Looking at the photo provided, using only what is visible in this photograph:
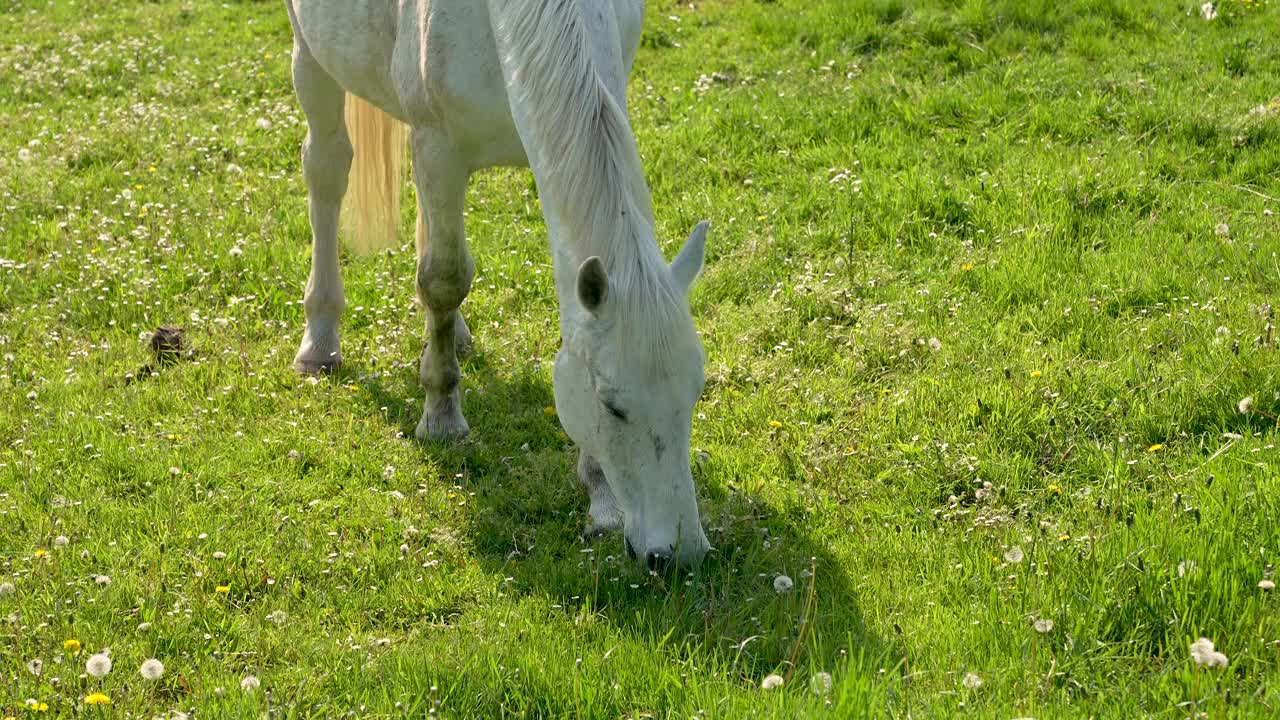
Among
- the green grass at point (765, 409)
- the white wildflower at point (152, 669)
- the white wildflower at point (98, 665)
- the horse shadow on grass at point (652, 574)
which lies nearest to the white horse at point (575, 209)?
the horse shadow on grass at point (652, 574)

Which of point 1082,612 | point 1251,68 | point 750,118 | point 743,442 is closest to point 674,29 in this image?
point 750,118

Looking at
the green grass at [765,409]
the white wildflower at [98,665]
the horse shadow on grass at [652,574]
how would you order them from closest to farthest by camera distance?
the white wildflower at [98,665] < the green grass at [765,409] < the horse shadow on grass at [652,574]

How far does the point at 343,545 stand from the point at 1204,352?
3.31m

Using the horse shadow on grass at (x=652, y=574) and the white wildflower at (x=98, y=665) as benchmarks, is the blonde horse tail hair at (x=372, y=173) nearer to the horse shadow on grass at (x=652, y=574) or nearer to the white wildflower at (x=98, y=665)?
the horse shadow on grass at (x=652, y=574)

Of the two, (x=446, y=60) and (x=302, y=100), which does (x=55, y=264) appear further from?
(x=446, y=60)

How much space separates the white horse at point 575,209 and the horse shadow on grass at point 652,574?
14 centimetres

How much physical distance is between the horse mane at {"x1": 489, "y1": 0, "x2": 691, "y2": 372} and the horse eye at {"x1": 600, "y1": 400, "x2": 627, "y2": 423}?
0.62 ft

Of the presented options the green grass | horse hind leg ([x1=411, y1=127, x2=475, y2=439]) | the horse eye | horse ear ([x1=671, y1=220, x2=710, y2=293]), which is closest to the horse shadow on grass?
the green grass

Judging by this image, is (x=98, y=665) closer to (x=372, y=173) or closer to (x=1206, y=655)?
(x=1206, y=655)

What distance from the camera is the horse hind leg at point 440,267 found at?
16.3 ft

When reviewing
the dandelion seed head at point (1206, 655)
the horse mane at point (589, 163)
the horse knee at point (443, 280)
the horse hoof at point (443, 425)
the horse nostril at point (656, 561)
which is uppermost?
the horse mane at point (589, 163)

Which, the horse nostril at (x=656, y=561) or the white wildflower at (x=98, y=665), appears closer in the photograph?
the white wildflower at (x=98, y=665)

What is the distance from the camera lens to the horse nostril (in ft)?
12.8

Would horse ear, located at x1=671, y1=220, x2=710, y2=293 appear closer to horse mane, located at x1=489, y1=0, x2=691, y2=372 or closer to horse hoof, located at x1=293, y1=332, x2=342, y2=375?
horse mane, located at x1=489, y1=0, x2=691, y2=372
